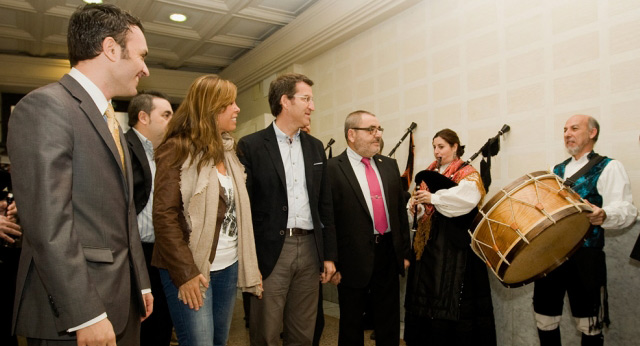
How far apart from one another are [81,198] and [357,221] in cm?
184

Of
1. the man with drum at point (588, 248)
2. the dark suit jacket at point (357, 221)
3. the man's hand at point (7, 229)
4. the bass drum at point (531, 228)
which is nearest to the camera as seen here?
the bass drum at point (531, 228)

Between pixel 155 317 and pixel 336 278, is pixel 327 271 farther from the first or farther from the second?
pixel 155 317

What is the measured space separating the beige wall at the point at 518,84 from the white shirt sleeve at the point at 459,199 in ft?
2.11

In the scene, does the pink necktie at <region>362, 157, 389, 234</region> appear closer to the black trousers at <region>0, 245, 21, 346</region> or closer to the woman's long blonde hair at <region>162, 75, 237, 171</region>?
the woman's long blonde hair at <region>162, 75, 237, 171</region>

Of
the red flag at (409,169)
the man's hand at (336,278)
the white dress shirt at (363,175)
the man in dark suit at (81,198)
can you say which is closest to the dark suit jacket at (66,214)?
the man in dark suit at (81,198)

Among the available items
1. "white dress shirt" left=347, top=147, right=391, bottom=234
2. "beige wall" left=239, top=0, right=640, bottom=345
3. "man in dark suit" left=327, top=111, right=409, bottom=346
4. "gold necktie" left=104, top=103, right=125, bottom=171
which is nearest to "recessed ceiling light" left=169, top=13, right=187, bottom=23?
"beige wall" left=239, top=0, right=640, bottom=345

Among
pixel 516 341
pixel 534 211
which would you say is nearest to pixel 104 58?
pixel 534 211

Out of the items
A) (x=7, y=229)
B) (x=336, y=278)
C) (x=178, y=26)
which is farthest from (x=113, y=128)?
(x=178, y=26)

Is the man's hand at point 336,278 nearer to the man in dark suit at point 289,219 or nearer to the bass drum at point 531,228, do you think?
the man in dark suit at point 289,219

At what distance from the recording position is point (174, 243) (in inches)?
64.5

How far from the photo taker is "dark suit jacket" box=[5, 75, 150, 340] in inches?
41.3

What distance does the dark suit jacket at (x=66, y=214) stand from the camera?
3.44ft

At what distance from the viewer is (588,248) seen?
2.72 meters

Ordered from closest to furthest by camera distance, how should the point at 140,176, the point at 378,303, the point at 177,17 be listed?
1. the point at 140,176
2. the point at 378,303
3. the point at 177,17
